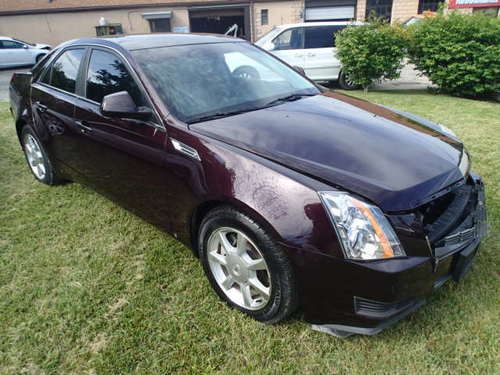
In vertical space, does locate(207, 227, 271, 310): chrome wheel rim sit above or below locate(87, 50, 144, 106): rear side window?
below

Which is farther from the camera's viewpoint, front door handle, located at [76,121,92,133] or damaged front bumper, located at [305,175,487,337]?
front door handle, located at [76,121,92,133]

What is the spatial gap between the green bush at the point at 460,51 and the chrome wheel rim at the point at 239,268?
8.38 meters

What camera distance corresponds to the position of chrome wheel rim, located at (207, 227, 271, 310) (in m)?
2.02

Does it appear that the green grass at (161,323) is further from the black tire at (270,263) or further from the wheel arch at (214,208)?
the wheel arch at (214,208)

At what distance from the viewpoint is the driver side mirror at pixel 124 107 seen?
2301 mm

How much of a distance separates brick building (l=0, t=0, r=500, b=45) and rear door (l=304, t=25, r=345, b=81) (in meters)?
16.4

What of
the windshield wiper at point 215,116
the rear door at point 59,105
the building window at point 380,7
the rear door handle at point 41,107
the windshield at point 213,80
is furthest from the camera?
the building window at point 380,7

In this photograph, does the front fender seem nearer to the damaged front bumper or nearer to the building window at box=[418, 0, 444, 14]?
the damaged front bumper

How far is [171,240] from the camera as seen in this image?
2.95m

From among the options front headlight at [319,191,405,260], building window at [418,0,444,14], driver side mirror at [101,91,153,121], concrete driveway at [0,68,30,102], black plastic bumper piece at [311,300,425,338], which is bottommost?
concrete driveway at [0,68,30,102]

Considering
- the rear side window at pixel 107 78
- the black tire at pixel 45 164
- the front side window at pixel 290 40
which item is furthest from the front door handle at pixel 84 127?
the front side window at pixel 290 40

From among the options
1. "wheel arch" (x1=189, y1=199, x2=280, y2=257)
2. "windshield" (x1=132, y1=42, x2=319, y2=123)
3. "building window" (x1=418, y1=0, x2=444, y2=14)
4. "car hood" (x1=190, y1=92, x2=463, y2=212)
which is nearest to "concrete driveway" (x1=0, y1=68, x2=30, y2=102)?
"windshield" (x1=132, y1=42, x2=319, y2=123)

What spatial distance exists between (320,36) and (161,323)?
9.39 meters

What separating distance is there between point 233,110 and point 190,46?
2.64ft
